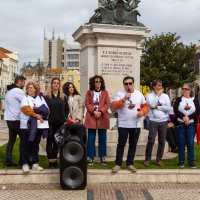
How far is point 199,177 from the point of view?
27.6ft

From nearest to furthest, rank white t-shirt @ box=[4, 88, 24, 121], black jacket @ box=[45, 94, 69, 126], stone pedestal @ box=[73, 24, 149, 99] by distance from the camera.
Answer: black jacket @ box=[45, 94, 69, 126]
white t-shirt @ box=[4, 88, 24, 121]
stone pedestal @ box=[73, 24, 149, 99]

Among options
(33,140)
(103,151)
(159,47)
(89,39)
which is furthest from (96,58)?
(159,47)

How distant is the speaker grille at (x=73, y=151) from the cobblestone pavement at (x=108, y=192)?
1.91 feet

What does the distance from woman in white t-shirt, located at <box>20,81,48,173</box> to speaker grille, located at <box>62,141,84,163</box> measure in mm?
1035

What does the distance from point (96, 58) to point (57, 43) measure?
13757 centimetres

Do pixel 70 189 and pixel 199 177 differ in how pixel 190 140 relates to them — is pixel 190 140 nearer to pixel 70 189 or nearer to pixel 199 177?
pixel 199 177

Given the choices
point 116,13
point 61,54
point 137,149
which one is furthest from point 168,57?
point 61,54

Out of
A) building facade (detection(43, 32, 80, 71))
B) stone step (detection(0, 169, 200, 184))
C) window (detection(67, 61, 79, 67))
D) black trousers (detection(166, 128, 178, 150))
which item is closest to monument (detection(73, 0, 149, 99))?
black trousers (detection(166, 128, 178, 150))

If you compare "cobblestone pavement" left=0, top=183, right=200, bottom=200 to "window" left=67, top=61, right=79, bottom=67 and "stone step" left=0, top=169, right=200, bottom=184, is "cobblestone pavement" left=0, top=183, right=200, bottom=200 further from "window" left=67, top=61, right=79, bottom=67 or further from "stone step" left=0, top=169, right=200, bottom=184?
"window" left=67, top=61, right=79, bottom=67

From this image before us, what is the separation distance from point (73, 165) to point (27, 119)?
4.95 feet

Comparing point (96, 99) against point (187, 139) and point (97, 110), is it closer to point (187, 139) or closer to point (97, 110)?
point (97, 110)

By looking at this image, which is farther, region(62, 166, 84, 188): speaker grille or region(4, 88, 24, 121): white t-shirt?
region(4, 88, 24, 121): white t-shirt

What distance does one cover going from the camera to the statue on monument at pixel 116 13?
12195mm

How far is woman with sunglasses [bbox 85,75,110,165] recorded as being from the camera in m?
9.13
